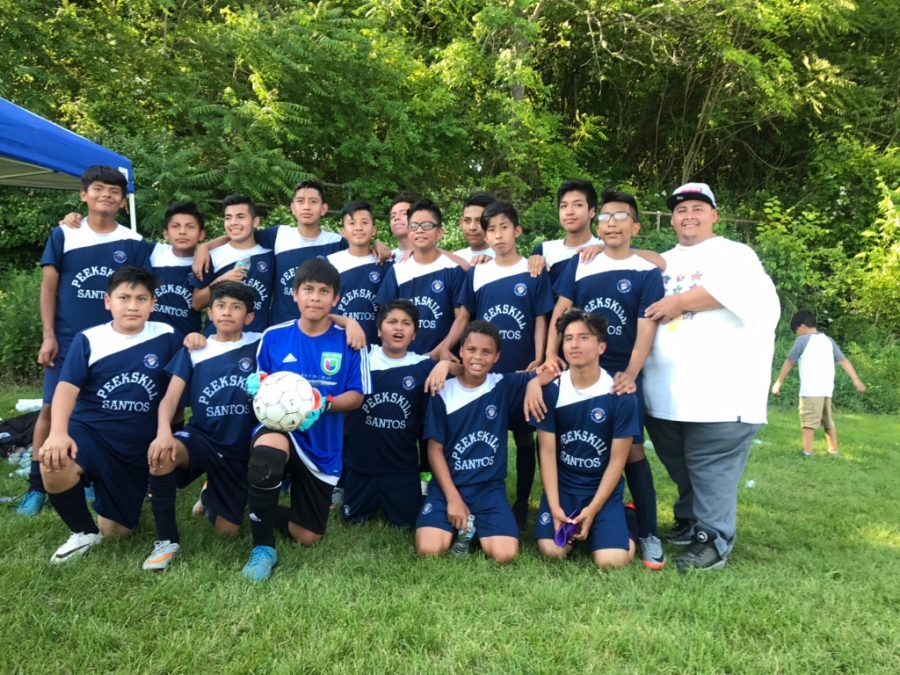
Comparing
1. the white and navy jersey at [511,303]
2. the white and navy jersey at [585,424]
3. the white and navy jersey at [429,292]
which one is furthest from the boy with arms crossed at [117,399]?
the white and navy jersey at [585,424]

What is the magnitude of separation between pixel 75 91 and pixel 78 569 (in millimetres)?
10627

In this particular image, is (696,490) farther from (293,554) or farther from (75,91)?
(75,91)

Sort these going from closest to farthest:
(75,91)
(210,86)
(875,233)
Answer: (75,91) < (210,86) < (875,233)

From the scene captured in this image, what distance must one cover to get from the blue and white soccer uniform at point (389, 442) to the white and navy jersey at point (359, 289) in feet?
1.57

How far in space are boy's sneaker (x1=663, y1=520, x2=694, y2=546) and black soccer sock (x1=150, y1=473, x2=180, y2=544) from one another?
294 centimetres

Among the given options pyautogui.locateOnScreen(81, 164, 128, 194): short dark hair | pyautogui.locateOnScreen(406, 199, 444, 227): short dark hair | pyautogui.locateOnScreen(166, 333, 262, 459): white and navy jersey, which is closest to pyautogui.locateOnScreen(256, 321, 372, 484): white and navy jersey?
pyautogui.locateOnScreen(166, 333, 262, 459): white and navy jersey

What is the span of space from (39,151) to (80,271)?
1.30m

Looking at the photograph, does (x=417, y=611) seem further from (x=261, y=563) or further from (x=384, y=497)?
(x=384, y=497)

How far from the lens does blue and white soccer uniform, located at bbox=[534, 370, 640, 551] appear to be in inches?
142

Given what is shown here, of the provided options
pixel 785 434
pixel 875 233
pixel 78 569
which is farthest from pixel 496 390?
pixel 875 233

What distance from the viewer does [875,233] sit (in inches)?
508

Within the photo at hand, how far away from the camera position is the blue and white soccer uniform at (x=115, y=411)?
3.45m

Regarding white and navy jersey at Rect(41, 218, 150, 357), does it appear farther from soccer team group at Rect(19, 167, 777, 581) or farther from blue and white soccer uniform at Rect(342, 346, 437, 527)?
blue and white soccer uniform at Rect(342, 346, 437, 527)

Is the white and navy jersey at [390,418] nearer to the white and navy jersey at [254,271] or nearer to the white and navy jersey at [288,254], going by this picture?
the white and navy jersey at [288,254]
